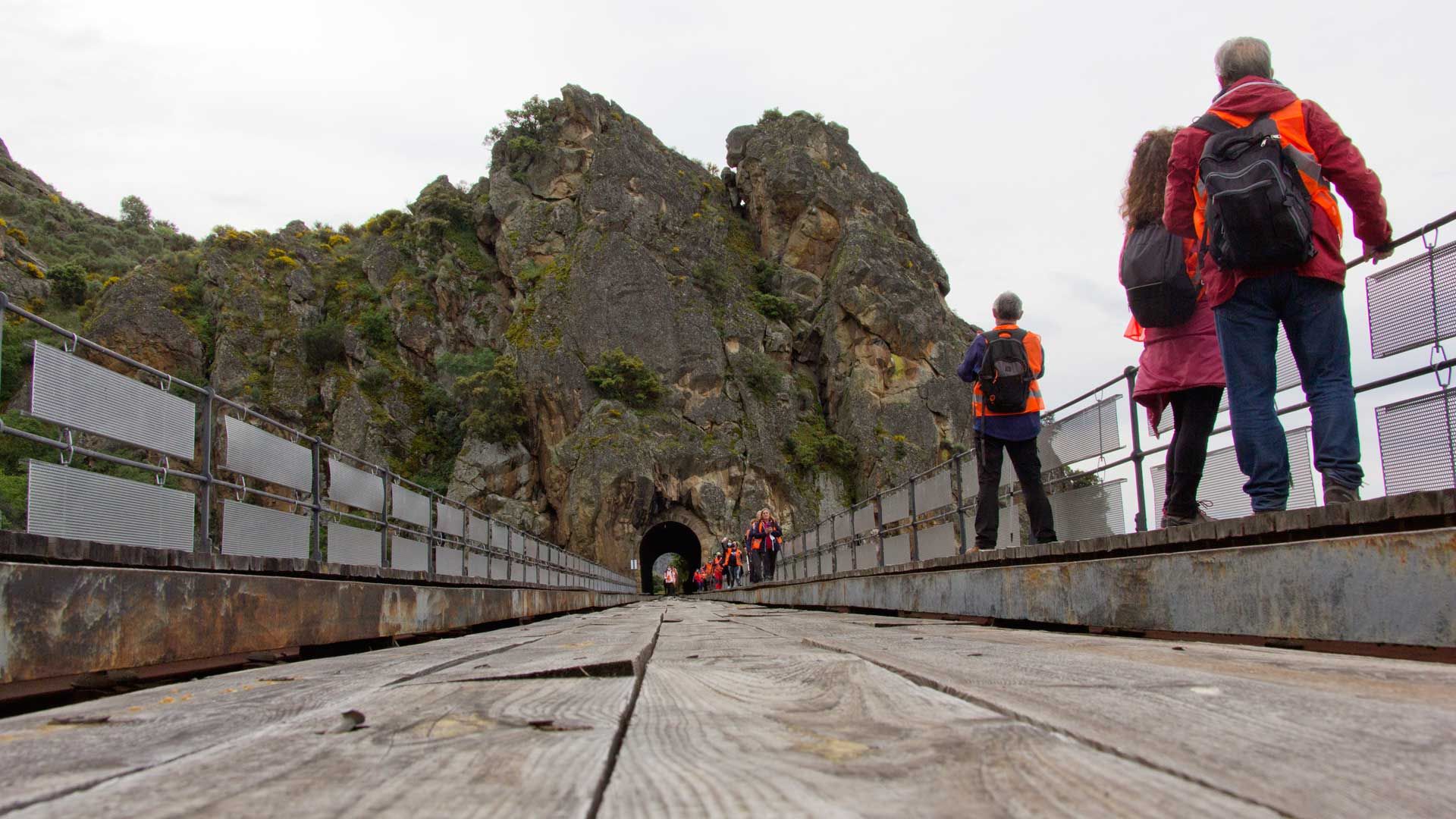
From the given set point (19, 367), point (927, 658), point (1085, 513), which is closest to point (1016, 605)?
point (1085, 513)

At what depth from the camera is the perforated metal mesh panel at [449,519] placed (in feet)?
32.3

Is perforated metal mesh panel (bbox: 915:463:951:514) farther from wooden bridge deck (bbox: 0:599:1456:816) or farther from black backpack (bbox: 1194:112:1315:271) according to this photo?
wooden bridge deck (bbox: 0:599:1456:816)

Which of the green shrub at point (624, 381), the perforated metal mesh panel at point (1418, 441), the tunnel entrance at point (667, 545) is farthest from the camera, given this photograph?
the tunnel entrance at point (667, 545)

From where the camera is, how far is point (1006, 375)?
611cm

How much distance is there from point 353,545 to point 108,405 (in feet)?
9.66

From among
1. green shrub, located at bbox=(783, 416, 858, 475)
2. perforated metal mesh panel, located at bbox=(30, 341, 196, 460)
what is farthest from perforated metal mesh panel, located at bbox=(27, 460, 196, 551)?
green shrub, located at bbox=(783, 416, 858, 475)

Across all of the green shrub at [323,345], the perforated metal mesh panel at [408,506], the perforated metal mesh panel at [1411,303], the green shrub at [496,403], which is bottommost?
the perforated metal mesh panel at [408,506]

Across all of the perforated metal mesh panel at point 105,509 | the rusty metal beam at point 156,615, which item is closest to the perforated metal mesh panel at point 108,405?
Answer: the perforated metal mesh panel at point 105,509

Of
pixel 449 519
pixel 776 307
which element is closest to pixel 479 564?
pixel 449 519

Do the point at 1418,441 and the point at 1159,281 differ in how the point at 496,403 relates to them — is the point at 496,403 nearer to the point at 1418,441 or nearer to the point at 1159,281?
the point at 1159,281

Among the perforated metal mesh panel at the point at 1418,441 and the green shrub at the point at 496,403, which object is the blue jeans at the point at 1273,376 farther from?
the green shrub at the point at 496,403

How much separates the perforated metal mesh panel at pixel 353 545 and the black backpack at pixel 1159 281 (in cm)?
491

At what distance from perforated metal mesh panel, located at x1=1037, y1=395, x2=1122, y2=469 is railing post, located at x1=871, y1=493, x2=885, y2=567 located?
10.3 ft

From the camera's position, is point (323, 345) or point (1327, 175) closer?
point (1327, 175)
